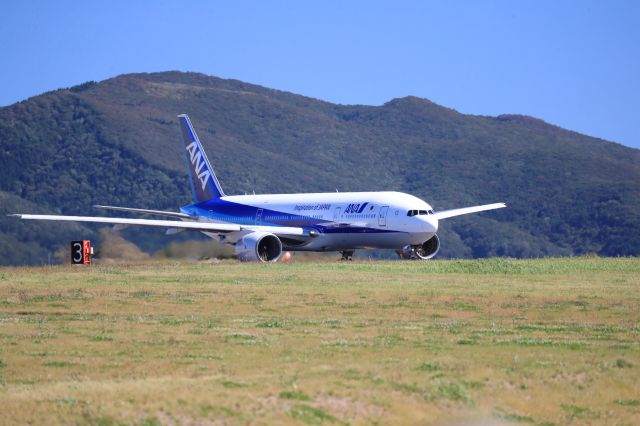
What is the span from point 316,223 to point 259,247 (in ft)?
11.4

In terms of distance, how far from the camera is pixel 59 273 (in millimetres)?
40250

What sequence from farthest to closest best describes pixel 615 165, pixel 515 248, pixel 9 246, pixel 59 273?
pixel 615 165
pixel 515 248
pixel 9 246
pixel 59 273

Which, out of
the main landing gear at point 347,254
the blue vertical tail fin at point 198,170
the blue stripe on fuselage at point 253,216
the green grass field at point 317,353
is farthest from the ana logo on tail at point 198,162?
the green grass field at point 317,353

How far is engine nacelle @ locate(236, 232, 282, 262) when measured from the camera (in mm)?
49219

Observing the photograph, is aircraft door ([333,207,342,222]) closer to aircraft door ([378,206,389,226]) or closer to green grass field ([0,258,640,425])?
Result: aircraft door ([378,206,389,226])

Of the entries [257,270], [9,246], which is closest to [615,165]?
[9,246]

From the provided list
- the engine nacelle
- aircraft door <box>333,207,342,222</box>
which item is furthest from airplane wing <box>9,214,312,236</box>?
aircraft door <box>333,207,342,222</box>

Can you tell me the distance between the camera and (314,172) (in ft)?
573

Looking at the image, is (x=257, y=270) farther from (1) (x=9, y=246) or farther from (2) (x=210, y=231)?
(1) (x=9, y=246)

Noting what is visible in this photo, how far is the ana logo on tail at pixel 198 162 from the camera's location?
198 ft

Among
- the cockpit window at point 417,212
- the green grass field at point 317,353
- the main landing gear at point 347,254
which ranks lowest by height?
the green grass field at point 317,353

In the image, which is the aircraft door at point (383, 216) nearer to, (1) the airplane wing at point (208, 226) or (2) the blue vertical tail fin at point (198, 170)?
(1) the airplane wing at point (208, 226)

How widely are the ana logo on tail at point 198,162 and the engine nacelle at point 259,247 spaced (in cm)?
1036

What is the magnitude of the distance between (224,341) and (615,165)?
6348 inches
